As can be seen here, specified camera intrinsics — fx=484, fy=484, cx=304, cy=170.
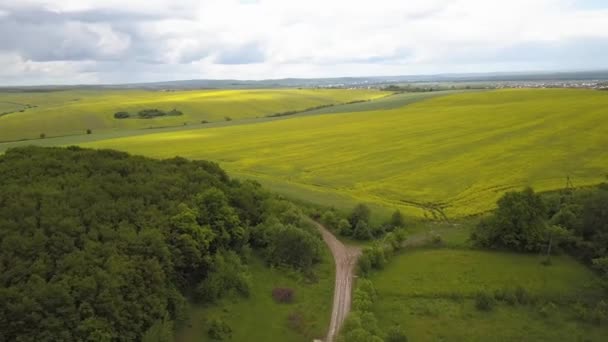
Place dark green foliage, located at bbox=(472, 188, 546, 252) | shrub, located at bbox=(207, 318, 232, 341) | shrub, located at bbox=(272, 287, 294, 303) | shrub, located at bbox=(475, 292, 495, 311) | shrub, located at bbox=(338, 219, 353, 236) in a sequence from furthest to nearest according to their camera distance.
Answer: shrub, located at bbox=(338, 219, 353, 236) < dark green foliage, located at bbox=(472, 188, 546, 252) < shrub, located at bbox=(272, 287, 294, 303) < shrub, located at bbox=(475, 292, 495, 311) < shrub, located at bbox=(207, 318, 232, 341)

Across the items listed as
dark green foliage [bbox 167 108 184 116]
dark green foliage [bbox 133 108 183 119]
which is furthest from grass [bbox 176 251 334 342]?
dark green foliage [bbox 167 108 184 116]

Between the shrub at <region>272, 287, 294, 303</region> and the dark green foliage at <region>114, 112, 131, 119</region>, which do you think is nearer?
the shrub at <region>272, 287, 294, 303</region>

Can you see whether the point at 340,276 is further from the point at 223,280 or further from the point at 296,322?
the point at 223,280

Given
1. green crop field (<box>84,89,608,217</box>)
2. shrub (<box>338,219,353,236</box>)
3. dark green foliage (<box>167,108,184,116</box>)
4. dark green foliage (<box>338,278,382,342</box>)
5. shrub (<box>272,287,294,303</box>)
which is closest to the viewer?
dark green foliage (<box>338,278,382,342</box>)

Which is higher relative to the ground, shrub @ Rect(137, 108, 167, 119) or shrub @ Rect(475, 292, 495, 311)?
shrub @ Rect(137, 108, 167, 119)

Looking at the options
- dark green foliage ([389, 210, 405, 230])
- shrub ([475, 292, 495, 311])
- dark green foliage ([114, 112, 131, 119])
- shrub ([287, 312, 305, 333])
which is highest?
dark green foliage ([114, 112, 131, 119])

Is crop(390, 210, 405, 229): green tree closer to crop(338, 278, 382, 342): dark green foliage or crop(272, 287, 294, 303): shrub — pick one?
crop(338, 278, 382, 342): dark green foliage

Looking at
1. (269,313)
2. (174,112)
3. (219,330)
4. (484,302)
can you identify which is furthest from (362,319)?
(174,112)

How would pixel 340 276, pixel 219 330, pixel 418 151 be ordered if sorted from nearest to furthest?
pixel 219 330, pixel 340 276, pixel 418 151
